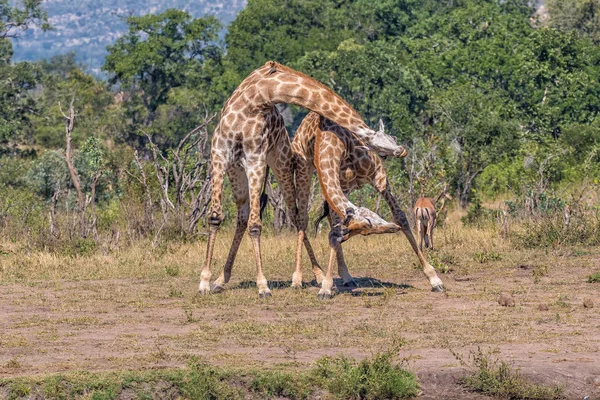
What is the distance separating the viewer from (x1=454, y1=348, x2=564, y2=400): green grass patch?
7891mm

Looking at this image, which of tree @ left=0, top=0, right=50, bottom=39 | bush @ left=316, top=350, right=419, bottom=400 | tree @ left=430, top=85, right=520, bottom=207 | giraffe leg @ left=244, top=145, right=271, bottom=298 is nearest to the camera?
bush @ left=316, top=350, right=419, bottom=400

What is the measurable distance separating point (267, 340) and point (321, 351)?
59 centimetres

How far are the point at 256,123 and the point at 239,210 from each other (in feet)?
4.20

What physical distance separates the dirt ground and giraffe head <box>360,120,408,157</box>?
151cm

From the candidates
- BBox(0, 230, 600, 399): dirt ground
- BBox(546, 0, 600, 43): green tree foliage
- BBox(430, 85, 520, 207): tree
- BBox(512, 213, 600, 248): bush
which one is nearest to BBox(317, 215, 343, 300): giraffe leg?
BBox(0, 230, 600, 399): dirt ground

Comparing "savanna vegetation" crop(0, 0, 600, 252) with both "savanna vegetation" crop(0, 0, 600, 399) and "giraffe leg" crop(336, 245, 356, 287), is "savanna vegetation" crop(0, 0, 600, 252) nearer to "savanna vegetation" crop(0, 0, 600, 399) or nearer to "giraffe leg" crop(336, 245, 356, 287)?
"savanna vegetation" crop(0, 0, 600, 399)

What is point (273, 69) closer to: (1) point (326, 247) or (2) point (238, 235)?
(2) point (238, 235)

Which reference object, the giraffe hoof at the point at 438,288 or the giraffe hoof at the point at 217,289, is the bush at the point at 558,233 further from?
the giraffe hoof at the point at 217,289

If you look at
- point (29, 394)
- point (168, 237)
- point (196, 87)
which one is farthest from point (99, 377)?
point (196, 87)

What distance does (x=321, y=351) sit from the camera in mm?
8805

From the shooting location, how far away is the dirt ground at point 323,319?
8.40 meters

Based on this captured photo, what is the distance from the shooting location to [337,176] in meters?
11.2

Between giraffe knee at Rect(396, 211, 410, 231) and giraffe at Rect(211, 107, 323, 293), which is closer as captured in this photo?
giraffe knee at Rect(396, 211, 410, 231)

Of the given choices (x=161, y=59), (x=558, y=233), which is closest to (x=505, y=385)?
(x=558, y=233)
